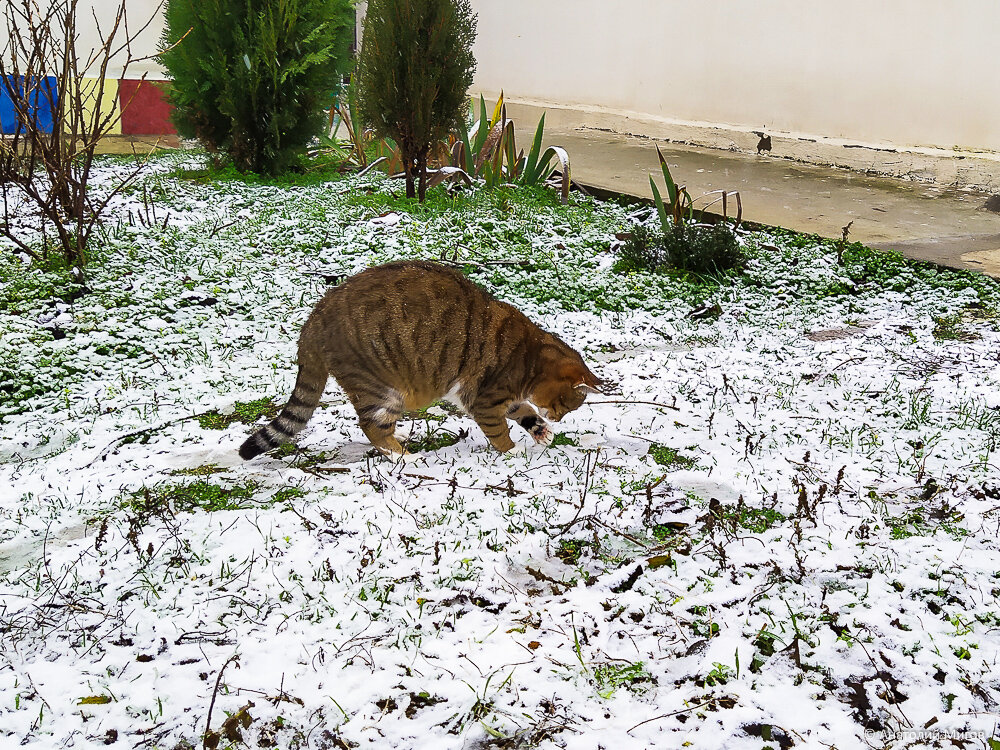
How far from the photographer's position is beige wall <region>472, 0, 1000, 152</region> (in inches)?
304

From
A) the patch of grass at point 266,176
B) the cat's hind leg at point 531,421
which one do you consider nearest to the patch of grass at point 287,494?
the cat's hind leg at point 531,421

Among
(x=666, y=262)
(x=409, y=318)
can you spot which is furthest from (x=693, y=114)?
(x=409, y=318)

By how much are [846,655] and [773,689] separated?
11.1 inches

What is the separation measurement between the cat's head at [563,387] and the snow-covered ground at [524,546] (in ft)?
0.76

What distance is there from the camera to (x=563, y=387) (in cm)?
374

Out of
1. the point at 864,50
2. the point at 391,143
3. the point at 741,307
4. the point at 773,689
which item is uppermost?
the point at 864,50

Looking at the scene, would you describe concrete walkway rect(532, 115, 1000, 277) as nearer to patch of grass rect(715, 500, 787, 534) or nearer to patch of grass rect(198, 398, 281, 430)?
patch of grass rect(715, 500, 787, 534)

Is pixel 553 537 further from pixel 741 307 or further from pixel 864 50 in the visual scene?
pixel 864 50

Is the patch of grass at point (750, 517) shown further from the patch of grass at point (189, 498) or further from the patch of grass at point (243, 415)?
the patch of grass at point (243, 415)

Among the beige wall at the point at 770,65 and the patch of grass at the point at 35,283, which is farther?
the beige wall at the point at 770,65

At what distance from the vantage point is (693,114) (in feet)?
34.1

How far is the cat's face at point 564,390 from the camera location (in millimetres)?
3703

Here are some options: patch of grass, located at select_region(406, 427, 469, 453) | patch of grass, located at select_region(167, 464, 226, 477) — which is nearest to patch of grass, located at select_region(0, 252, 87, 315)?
patch of grass, located at select_region(167, 464, 226, 477)

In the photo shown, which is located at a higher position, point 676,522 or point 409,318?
point 409,318
